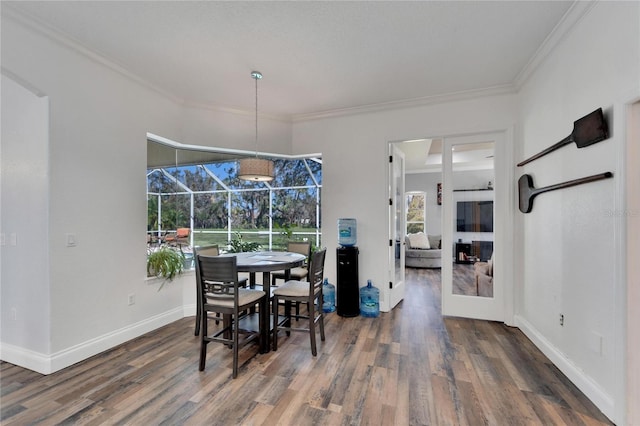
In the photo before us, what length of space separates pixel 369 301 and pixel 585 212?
8.16 ft

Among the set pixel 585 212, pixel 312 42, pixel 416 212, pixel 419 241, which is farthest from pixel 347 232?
pixel 416 212

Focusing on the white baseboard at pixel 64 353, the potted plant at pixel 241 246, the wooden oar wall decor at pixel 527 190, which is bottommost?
the white baseboard at pixel 64 353

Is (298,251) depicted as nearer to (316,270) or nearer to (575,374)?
(316,270)

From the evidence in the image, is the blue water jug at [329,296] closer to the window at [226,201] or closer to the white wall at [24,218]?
the window at [226,201]

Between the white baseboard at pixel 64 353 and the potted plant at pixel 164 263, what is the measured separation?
603mm

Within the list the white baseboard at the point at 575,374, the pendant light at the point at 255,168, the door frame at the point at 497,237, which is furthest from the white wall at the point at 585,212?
the pendant light at the point at 255,168

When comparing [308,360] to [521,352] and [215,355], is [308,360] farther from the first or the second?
[521,352]

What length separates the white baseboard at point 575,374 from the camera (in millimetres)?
1855

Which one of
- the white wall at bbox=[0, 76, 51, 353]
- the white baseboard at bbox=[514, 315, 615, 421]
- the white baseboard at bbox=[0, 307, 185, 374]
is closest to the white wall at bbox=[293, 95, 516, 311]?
the white baseboard at bbox=[514, 315, 615, 421]

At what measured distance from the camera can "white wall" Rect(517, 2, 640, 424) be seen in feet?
5.84

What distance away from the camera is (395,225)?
4.21 meters

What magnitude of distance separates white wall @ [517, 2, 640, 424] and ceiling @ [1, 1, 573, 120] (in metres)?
0.42

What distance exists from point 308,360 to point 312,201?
2.97 m

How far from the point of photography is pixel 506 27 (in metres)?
2.37
